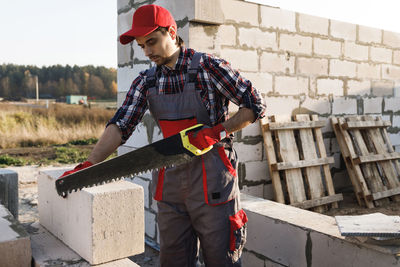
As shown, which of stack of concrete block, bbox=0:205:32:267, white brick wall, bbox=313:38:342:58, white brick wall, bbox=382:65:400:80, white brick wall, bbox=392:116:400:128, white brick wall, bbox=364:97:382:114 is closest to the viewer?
stack of concrete block, bbox=0:205:32:267

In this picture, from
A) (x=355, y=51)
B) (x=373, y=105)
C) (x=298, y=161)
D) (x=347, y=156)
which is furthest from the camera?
(x=373, y=105)

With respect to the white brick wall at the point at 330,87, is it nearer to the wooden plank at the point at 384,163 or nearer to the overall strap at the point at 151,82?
the wooden plank at the point at 384,163

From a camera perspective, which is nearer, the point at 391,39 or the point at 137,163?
the point at 137,163

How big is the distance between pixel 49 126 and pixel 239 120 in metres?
15.8

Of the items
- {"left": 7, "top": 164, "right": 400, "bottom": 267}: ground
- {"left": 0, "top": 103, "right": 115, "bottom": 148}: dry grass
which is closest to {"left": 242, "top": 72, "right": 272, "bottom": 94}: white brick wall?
{"left": 7, "top": 164, "right": 400, "bottom": 267}: ground

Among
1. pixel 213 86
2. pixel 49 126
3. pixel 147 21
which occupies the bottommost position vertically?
pixel 49 126

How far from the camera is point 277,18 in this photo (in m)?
4.90

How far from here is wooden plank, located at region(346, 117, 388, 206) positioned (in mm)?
5426

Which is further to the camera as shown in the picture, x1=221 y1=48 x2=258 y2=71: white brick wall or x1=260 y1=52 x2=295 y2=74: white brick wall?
x1=260 y1=52 x2=295 y2=74: white brick wall

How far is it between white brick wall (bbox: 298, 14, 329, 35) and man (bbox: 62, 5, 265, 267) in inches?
123

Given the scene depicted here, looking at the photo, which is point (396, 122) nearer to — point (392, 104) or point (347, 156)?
point (392, 104)

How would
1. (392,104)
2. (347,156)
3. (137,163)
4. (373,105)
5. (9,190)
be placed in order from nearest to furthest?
1. (137,163)
2. (9,190)
3. (347,156)
4. (373,105)
5. (392,104)

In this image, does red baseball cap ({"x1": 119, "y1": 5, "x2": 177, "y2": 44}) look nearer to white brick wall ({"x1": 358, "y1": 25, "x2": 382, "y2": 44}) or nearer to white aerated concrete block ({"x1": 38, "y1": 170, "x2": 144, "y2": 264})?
white aerated concrete block ({"x1": 38, "y1": 170, "x2": 144, "y2": 264})

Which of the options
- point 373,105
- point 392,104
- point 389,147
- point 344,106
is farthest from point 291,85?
point 392,104
